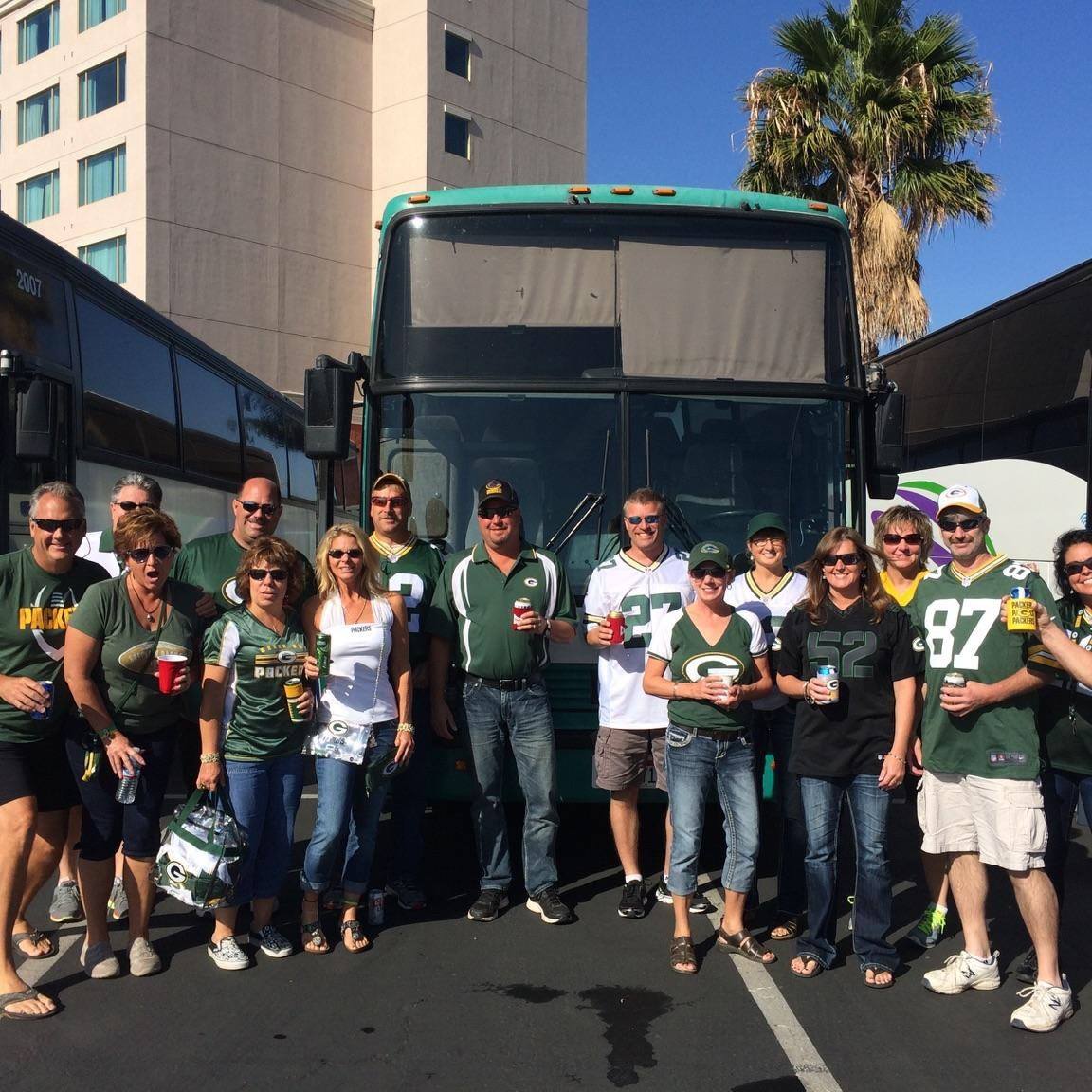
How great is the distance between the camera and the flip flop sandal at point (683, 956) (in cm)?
491

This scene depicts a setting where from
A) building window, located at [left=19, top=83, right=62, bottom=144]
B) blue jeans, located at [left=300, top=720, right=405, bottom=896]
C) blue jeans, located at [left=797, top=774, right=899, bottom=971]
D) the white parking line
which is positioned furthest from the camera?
building window, located at [left=19, top=83, right=62, bottom=144]

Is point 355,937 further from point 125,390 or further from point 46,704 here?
point 125,390

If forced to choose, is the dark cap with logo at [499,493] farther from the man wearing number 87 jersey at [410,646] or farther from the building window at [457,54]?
the building window at [457,54]

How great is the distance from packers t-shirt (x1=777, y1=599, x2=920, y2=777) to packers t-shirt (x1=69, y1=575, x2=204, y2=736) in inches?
103

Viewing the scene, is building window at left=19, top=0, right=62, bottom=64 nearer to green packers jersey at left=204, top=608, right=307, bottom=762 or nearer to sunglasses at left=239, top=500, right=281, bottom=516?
sunglasses at left=239, top=500, right=281, bottom=516

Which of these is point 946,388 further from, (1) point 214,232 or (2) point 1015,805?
(1) point 214,232

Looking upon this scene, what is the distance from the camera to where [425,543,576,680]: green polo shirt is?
5.58 metres

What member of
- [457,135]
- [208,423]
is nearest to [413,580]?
[208,423]

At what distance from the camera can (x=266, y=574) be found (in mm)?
4879

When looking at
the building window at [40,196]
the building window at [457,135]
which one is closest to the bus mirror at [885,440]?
the building window at [457,135]

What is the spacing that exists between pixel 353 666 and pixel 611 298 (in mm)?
2656

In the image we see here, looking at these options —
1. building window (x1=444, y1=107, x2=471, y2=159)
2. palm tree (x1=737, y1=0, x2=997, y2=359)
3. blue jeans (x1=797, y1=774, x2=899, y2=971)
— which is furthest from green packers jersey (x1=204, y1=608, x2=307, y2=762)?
building window (x1=444, y1=107, x2=471, y2=159)

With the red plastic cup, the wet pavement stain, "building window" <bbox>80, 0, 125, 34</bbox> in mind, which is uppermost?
"building window" <bbox>80, 0, 125, 34</bbox>

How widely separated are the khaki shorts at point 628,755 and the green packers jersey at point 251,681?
162 cm
